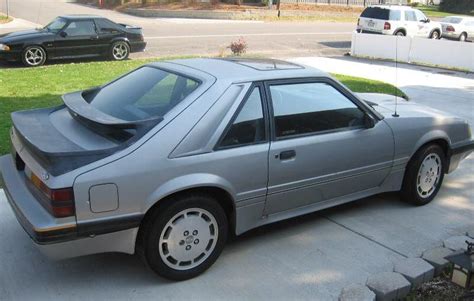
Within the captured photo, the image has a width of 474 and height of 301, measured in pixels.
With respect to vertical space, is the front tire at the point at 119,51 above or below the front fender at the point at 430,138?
above

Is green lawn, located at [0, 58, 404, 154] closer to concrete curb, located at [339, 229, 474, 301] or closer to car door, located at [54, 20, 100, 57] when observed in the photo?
car door, located at [54, 20, 100, 57]

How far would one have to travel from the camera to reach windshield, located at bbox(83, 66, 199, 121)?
3713 mm

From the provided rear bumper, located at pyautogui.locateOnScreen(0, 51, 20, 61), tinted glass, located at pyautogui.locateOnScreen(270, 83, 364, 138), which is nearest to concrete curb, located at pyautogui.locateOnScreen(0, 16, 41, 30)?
rear bumper, located at pyautogui.locateOnScreen(0, 51, 20, 61)

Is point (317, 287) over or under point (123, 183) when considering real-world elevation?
under

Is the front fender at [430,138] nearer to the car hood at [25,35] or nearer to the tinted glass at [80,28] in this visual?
the car hood at [25,35]

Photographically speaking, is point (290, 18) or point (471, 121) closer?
point (471, 121)

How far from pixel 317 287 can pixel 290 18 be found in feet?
104

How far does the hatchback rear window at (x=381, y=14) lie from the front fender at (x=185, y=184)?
1937 cm

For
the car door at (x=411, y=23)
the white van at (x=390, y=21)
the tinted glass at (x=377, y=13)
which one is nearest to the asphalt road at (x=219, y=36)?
the white van at (x=390, y=21)

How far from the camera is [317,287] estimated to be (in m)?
3.58

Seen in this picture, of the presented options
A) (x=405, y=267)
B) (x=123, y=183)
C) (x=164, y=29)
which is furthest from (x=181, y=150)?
(x=164, y=29)

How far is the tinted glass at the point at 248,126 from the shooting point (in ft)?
12.1

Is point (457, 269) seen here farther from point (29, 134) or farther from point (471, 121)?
point (471, 121)

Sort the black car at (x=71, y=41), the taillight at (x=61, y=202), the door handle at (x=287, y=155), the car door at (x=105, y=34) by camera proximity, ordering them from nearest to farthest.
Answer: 1. the taillight at (x=61, y=202)
2. the door handle at (x=287, y=155)
3. the black car at (x=71, y=41)
4. the car door at (x=105, y=34)
